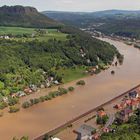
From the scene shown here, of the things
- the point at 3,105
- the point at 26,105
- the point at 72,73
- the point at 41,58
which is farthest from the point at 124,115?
the point at 41,58

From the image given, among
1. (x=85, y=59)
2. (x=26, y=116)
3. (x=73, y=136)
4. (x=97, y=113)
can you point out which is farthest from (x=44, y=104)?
(x=85, y=59)

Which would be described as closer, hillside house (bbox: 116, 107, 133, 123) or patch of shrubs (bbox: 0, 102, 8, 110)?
hillside house (bbox: 116, 107, 133, 123)

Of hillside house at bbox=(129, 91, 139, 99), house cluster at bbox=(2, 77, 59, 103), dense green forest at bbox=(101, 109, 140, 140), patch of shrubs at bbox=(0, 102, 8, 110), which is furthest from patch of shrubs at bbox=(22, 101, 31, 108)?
hillside house at bbox=(129, 91, 139, 99)

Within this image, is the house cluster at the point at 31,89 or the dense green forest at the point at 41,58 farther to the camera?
the dense green forest at the point at 41,58

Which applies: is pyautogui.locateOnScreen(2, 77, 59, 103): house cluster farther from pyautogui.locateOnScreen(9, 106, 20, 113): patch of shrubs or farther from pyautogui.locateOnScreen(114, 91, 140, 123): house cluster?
pyautogui.locateOnScreen(114, 91, 140, 123): house cluster

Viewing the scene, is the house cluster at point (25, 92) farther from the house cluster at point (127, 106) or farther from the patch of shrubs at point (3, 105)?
the house cluster at point (127, 106)

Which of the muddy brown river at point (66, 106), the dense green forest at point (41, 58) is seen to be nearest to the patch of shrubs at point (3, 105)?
the muddy brown river at point (66, 106)
